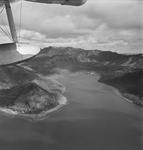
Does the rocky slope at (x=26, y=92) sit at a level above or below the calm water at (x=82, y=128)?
above

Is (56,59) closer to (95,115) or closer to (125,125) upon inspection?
(95,115)

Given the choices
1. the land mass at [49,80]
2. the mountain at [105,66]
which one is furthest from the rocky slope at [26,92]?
the mountain at [105,66]

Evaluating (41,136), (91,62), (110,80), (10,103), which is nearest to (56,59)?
(91,62)

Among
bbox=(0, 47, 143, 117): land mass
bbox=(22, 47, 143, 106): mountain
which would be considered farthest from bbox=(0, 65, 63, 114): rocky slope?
bbox=(22, 47, 143, 106): mountain

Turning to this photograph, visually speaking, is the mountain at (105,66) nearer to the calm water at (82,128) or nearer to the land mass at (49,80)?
the land mass at (49,80)

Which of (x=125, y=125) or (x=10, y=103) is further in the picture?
(x=10, y=103)

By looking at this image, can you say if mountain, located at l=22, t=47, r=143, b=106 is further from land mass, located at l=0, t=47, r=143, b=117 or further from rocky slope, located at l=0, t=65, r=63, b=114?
rocky slope, located at l=0, t=65, r=63, b=114
